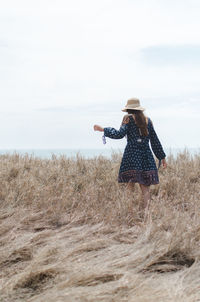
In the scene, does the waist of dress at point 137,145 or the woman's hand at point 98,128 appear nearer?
the woman's hand at point 98,128

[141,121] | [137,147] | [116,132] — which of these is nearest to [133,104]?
[141,121]

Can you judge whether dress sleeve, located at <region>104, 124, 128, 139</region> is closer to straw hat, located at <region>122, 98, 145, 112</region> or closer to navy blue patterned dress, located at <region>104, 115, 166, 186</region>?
Answer: navy blue patterned dress, located at <region>104, 115, 166, 186</region>

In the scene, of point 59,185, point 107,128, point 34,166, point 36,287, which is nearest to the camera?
point 36,287

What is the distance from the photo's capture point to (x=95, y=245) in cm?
454

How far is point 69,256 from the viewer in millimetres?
4277

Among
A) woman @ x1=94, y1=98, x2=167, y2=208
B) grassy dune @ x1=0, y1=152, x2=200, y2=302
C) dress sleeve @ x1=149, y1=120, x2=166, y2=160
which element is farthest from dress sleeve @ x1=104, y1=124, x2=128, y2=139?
grassy dune @ x1=0, y1=152, x2=200, y2=302

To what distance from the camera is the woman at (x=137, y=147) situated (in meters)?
6.02

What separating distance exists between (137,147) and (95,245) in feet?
6.35

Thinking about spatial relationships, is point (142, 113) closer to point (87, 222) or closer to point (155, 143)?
point (155, 143)

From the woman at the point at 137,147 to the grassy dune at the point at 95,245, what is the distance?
29 cm

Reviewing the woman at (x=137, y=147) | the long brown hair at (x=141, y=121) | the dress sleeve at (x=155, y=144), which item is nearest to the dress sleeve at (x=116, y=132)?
the woman at (x=137, y=147)

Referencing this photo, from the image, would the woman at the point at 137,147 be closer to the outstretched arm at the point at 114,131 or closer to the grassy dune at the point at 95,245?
the outstretched arm at the point at 114,131

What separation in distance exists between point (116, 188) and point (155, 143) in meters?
1.16

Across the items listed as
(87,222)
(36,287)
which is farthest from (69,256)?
(87,222)
